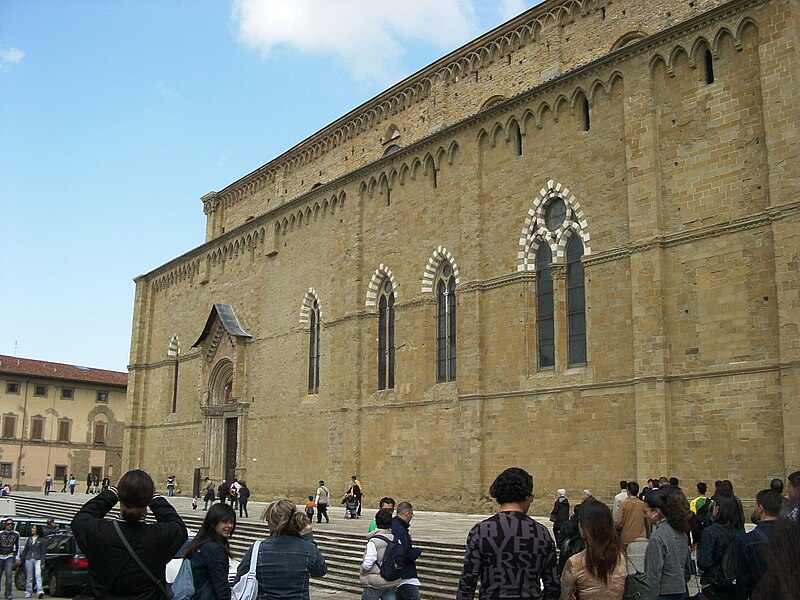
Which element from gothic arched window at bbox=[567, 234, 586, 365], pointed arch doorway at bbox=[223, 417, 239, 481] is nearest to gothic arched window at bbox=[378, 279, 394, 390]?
gothic arched window at bbox=[567, 234, 586, 365]

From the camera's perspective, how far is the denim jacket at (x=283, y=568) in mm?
5156

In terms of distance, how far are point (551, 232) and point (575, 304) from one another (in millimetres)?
2050

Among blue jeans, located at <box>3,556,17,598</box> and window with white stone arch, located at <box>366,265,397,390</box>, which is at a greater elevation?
window with white stone arch, located at <box>366,265,397,390</box>

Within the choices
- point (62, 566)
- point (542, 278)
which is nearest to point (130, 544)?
point (62, 566)

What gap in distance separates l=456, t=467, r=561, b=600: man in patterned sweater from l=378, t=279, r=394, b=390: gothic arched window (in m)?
21.8

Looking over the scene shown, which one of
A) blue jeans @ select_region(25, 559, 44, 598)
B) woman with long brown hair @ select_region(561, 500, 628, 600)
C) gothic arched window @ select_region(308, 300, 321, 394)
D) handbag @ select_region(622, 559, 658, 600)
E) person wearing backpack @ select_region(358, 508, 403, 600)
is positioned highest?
gothic arched window @ select_region(308, 300, 321, 394)

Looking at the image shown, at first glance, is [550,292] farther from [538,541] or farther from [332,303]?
[538,541]

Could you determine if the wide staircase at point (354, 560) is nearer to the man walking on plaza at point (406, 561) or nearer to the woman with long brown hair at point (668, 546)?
the man walking on plaza at point (406, 561)

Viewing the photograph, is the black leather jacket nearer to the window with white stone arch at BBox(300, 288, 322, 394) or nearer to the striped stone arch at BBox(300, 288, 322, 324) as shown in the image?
the window with white stone arch at BBox(300, 288, 322, 394)

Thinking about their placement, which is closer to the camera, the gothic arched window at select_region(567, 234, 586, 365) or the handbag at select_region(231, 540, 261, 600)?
the handbag at select_region(231, 540, 261, 600)

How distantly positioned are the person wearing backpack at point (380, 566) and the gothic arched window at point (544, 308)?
47.9ft

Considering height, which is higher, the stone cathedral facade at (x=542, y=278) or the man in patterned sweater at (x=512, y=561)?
the stone cathedral facade at (x=542, y=278)

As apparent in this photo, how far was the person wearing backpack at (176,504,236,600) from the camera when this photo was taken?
5.06m

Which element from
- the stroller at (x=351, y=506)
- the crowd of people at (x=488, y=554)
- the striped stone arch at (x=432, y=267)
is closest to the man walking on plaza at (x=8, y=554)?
the stroller at (x=351, y=506)
